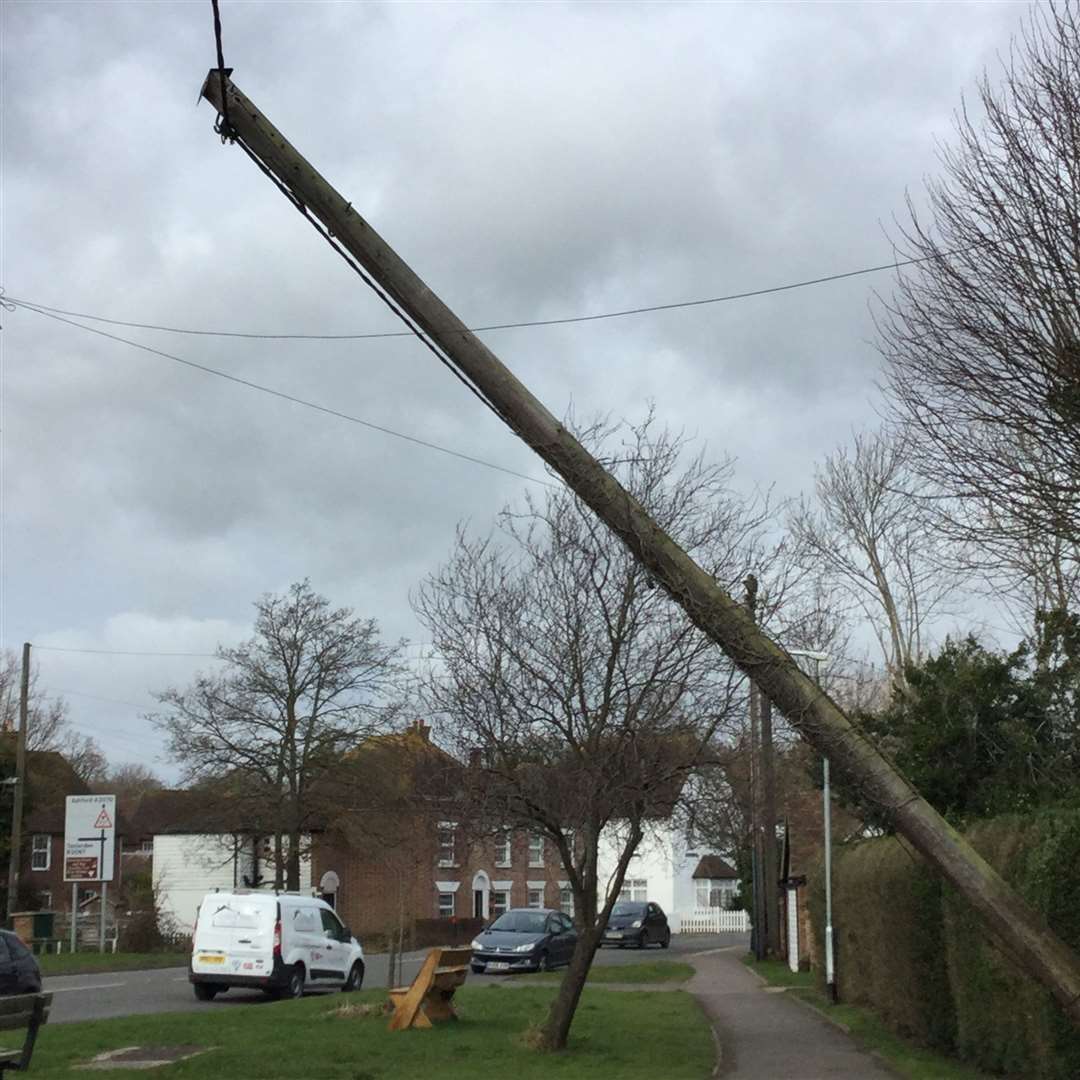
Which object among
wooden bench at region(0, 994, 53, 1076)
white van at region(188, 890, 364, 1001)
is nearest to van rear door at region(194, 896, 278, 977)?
white van at region(188, 890, 364, 1001)

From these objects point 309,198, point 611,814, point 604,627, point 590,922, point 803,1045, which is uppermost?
point 309,198

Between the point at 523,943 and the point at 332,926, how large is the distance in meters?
7.49

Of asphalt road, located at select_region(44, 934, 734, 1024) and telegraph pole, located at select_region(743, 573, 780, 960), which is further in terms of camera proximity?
telegraph pole, located at select_region(743, 573, 780, 960)

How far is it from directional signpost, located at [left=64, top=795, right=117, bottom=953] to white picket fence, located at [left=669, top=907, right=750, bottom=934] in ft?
111

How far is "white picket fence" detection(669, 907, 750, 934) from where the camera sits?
227 ft

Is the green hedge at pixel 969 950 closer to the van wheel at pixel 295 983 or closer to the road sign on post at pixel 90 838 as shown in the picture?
the van wheel at pixel 295 983

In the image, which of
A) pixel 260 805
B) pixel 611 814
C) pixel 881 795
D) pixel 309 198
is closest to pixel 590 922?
pixel 611 814

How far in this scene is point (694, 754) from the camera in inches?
609

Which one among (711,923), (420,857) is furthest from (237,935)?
(711,923)

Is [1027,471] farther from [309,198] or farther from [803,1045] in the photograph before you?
[803,1045]

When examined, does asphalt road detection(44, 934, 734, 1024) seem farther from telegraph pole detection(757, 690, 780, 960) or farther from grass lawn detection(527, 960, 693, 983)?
telegraph pole detection(757, 690, 780, 960)

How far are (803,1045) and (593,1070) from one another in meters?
4.19

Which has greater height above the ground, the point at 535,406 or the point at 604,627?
the point at 535,406

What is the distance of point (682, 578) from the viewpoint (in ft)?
39.1
